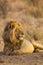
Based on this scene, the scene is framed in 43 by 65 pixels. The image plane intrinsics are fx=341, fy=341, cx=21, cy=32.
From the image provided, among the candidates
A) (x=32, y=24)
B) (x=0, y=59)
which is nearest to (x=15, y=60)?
(x=0, y=59)

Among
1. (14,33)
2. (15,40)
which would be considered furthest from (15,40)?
(14,33)

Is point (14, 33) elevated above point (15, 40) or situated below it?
above

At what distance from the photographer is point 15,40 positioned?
31.8 ft

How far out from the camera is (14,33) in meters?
9.63

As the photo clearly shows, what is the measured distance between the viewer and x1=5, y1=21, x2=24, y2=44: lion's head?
31.4ft

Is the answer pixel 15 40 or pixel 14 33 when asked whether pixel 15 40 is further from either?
pixel 14 33

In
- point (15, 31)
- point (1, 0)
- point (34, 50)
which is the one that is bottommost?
point (34, 50)

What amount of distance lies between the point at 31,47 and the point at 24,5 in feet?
80.5

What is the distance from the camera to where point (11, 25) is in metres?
9.66

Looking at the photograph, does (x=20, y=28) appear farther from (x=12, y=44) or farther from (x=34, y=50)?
(x=34, y=50)

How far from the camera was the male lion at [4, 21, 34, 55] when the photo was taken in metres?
9.59

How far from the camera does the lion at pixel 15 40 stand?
9579 millimetres

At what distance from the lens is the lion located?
9.58 m

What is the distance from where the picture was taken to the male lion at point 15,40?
9586mm
